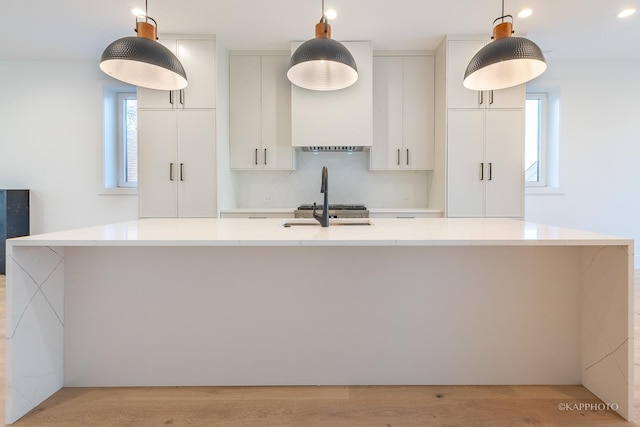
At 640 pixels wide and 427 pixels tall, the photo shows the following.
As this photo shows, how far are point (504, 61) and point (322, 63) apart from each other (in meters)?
0.98

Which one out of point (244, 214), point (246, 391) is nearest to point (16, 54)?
point (244, 214)

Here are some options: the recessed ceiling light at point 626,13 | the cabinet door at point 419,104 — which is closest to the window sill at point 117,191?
the cabinet door at point 419,104

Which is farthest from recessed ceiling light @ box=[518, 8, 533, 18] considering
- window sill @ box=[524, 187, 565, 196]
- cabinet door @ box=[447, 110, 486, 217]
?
window sill @ box=[524, 187, 565, 196]

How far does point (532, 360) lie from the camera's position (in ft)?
5.62

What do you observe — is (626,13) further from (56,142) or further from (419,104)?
(56,142)

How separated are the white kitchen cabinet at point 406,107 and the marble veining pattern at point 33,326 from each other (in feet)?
9.81

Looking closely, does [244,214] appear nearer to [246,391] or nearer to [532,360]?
[246,391]

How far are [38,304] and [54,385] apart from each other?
43 centimetres

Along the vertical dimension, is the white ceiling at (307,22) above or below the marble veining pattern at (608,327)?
above

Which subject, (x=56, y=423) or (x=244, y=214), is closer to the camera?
(x=56, y=423)

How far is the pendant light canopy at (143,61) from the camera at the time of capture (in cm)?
172

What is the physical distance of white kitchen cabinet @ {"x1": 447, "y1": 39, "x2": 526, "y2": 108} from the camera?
3299 millimetres

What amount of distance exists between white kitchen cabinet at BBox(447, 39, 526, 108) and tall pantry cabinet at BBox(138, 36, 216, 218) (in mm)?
2248

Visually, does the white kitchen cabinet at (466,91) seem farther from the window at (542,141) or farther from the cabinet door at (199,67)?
the cabinet door at (199,67)
